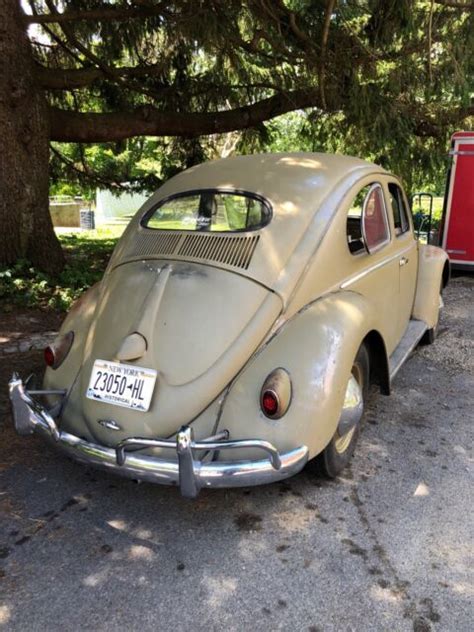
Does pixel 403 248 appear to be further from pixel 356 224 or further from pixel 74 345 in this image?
pixel 74 345

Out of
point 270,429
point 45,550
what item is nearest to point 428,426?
point 270,429

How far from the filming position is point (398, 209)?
5.13 m

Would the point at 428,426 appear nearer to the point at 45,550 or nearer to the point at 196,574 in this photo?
the point at 196,574

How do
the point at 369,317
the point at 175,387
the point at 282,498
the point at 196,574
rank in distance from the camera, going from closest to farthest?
the point at 196,574 < the point at 175,387 < the point at 282,498 < the point at 369,317

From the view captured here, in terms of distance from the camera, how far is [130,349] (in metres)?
3.05

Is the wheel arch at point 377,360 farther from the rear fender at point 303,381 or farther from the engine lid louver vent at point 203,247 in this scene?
the engine lid louver vent at point 203,247

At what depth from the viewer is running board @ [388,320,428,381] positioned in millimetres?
4324

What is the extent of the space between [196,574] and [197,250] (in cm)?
190

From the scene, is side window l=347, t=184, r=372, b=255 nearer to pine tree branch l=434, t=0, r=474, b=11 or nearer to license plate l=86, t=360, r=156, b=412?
license plate l=86, t=360, r=156, b=412

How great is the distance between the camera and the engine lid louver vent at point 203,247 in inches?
135

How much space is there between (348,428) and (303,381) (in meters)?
0.74

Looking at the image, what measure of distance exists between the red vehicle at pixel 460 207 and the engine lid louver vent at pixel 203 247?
789cm

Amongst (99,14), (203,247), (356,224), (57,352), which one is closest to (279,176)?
(356,224)

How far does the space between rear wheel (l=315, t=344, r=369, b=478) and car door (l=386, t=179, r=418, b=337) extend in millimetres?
1252
